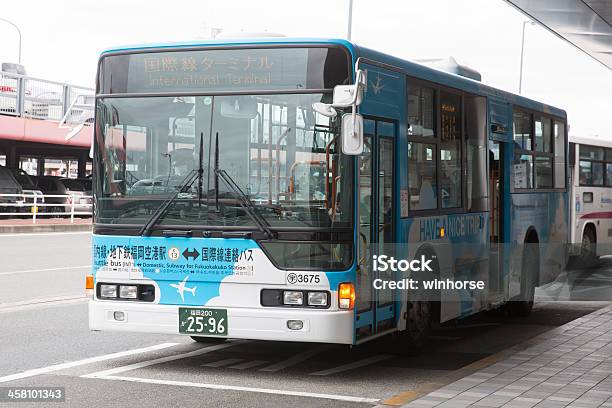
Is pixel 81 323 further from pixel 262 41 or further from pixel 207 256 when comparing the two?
pixel 262 41

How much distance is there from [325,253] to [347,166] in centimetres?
77

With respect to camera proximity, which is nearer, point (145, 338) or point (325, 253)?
point (325, 253)

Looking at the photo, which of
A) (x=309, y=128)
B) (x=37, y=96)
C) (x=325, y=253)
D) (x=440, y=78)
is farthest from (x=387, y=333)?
(x=37, y=96)

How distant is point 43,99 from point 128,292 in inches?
1421

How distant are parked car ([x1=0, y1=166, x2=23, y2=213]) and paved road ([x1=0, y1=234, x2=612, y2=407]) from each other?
25.4 meters

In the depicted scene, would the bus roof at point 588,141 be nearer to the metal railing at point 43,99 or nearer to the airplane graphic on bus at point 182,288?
the airplane graphic on bus at point 182,288

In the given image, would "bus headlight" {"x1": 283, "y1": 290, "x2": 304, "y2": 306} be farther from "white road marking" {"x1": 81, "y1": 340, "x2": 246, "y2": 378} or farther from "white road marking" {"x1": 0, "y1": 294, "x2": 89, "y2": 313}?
"white road marking" {"x1": 0, "y1": 294, "x2": 89, "y2": 313}

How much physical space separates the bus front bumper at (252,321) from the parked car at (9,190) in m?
30.5

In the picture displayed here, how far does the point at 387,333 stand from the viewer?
9555 millimetres

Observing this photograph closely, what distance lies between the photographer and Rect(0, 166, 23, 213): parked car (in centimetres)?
3847

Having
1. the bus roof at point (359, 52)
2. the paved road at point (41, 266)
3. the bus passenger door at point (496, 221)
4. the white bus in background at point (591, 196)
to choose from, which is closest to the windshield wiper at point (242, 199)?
the bus roof at point (359, 52)

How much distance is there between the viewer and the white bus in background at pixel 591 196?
967 inches

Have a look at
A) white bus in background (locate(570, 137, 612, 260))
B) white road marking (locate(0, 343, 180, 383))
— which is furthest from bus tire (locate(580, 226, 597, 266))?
white road marking (locate(0, 343, 180, 383))

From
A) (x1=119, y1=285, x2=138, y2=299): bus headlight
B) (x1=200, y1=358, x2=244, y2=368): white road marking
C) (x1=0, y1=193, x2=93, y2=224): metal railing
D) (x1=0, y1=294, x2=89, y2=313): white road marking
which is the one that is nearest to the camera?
(x1=119, y1=285, x2=138, y2=299): bus headlight
